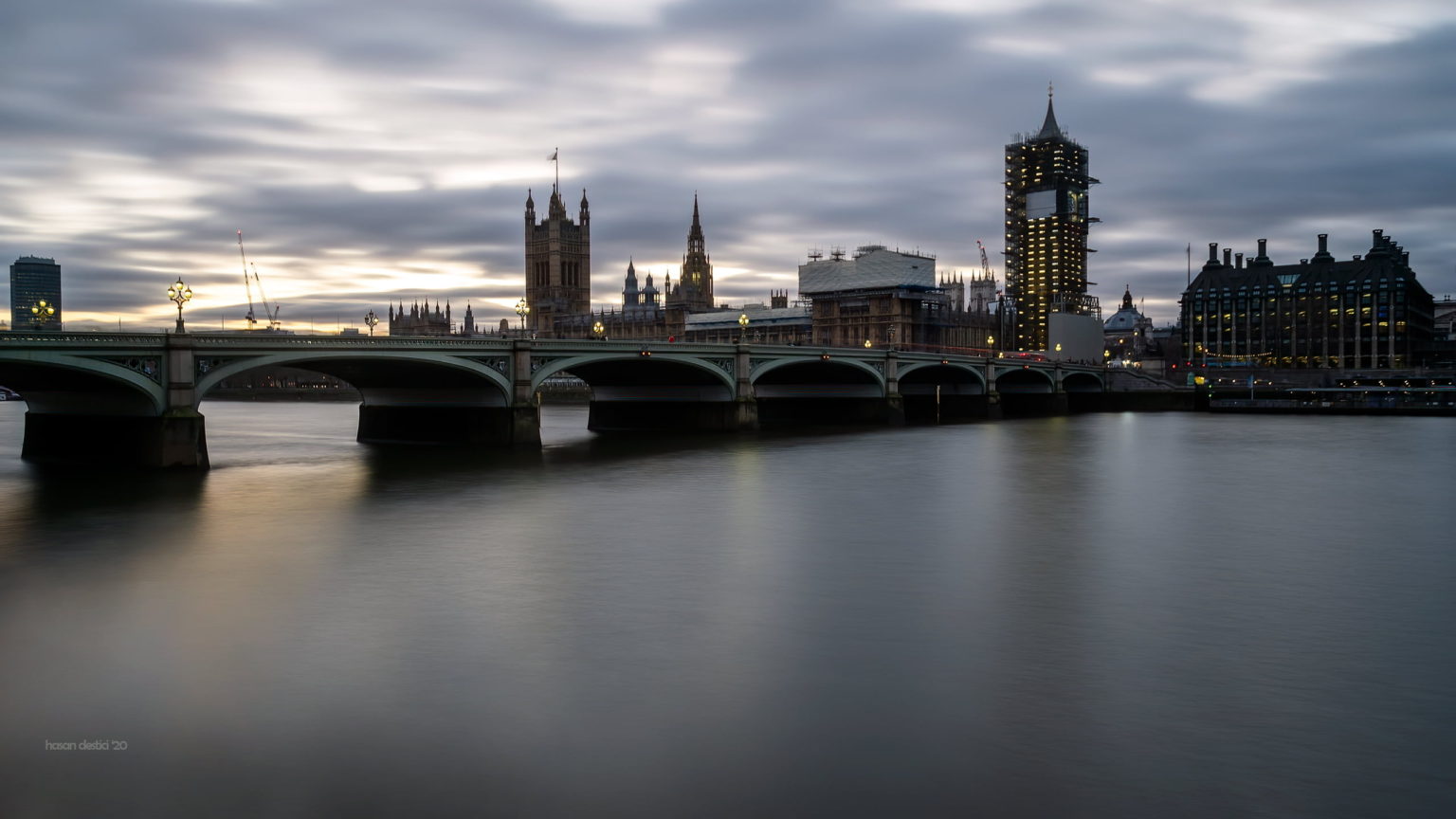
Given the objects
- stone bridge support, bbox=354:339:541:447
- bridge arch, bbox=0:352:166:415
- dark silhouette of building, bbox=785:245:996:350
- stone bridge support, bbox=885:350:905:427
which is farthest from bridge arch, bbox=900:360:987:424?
bridge arch, bbox=0:352:166:415

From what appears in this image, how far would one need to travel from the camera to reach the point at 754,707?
12188 millimetres

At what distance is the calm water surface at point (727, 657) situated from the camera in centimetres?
985

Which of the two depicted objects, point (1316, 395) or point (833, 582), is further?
point (1316, 395)

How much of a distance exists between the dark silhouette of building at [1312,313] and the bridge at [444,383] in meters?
99.8

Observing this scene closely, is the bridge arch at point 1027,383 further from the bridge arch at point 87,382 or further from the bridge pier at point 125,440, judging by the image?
the bridge arch at point 87,382

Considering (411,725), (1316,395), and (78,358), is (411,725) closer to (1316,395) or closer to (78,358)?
(78,358)

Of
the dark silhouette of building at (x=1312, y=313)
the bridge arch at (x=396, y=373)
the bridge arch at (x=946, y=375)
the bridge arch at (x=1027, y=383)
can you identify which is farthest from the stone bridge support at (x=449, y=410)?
the dark silhouette of building at (x=1312, y=313)

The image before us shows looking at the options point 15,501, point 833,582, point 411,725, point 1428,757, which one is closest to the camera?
point 1428,757

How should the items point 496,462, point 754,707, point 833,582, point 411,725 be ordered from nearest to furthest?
point 411,725 → point 754,707 → point 833,582 → point 496,462

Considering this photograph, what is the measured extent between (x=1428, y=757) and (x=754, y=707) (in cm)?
679

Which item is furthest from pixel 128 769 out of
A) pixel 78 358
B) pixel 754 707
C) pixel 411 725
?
pixel 78 358

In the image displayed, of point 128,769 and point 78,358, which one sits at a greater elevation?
point 78,358

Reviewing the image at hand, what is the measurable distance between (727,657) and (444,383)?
149ft

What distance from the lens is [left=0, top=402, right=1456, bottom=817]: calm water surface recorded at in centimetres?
985
